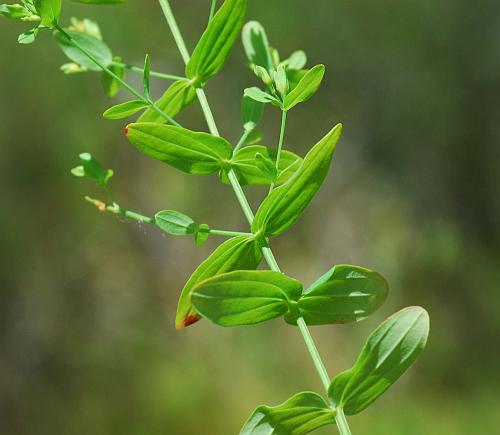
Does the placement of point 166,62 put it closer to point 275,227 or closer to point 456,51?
point 456,51

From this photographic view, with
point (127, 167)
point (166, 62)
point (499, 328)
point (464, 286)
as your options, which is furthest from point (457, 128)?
point (127, 167)

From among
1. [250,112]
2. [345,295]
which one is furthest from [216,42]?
[345,295]

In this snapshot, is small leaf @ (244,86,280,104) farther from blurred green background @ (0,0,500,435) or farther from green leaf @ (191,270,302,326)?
blurred green background @ (0,0,500,435)

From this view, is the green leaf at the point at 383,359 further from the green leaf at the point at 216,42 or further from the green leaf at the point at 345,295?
the green leaf at the point at 216,42

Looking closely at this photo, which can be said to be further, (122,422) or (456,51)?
(456,51)

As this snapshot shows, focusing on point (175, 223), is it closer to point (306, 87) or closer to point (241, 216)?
point (306, 87)
